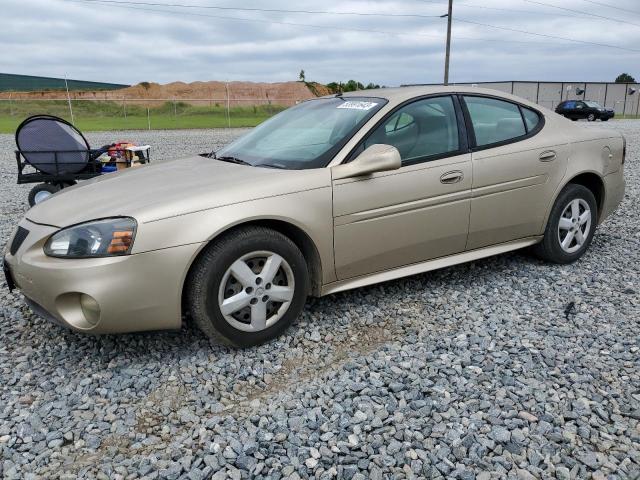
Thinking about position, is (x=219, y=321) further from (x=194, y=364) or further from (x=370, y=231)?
(x=370, y=231)

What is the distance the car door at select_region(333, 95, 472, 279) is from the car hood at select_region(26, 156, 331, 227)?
0.31 meters

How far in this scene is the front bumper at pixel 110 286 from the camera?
2.79 metres

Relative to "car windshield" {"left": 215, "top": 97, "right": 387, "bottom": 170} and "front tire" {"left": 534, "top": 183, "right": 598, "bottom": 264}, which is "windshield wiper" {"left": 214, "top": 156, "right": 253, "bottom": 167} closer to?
"car windshield" {"left": 215, "top": 97, "right": 387, "bottom": 170}

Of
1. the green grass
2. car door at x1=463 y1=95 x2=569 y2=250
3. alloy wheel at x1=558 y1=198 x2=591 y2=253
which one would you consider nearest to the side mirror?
car door at x1=463 y1=95 x2=569 y2=250

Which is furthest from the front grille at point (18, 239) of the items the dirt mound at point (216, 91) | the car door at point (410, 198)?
the dirt mound at point (216, 91)

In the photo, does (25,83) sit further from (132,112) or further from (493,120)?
(493,120)

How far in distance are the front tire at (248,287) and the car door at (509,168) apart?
4.96 feet

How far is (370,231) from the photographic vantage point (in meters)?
3.51

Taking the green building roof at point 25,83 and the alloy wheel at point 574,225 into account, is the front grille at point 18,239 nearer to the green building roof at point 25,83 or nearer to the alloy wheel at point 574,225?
the alloy wheel at point 574,225

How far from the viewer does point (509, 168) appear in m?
4.09

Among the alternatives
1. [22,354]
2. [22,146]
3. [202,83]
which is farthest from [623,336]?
[202,83]

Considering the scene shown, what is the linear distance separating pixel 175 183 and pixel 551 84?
55.3m

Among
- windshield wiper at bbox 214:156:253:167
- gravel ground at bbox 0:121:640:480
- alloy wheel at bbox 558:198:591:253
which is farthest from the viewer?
alloy wheel at bbox 558:198:591:253

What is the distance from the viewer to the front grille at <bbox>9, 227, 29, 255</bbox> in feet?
10.3
